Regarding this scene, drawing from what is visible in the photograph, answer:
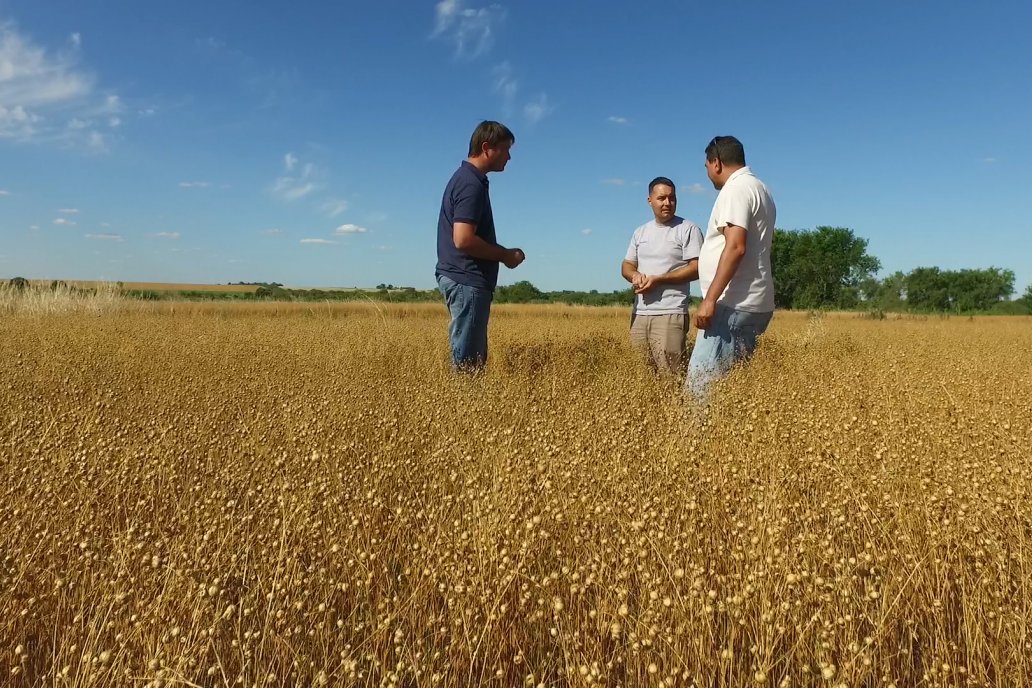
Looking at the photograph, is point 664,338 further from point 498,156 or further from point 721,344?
point 498,156

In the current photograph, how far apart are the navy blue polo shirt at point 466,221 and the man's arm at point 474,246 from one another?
47mm

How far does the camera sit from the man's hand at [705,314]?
10.9 ft

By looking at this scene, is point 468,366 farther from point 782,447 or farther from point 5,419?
point 5,419

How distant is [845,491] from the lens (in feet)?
6.92

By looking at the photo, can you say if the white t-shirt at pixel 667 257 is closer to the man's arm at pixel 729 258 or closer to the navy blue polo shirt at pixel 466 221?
the man's arm at pixel 729 258

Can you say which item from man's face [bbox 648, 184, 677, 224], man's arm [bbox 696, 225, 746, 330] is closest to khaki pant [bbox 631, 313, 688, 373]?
man's face [bbox 648, 184, 677, 224]

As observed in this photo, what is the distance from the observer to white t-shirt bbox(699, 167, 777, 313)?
3.31 metres

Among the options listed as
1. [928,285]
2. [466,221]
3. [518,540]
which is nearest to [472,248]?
[466,221]

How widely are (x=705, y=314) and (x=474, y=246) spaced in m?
1.53

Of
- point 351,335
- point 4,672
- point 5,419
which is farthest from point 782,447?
point 351,335

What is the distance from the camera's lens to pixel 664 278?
13.9ft

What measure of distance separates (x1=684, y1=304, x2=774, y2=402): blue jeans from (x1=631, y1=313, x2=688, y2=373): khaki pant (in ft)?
2.27

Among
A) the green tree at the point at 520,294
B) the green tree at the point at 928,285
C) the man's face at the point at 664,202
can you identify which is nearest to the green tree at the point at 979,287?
the green tree at the point at 928,285

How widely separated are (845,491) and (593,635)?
1.21 meters
